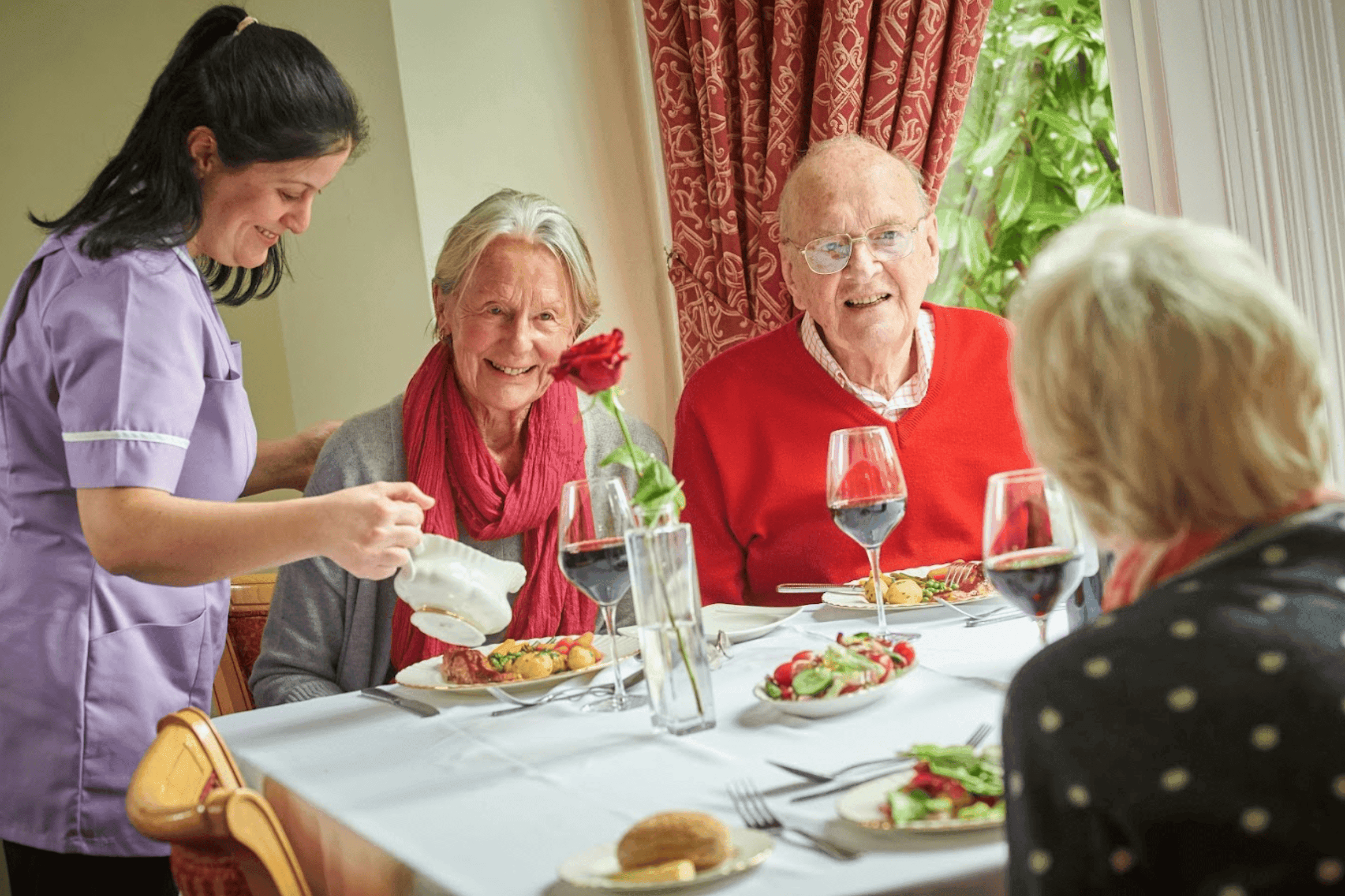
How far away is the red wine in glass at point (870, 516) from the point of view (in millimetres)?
1478

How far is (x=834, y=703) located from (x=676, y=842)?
370 millimetres

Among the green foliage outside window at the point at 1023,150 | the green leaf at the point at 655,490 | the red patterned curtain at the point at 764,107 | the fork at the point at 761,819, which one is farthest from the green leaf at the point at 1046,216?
the fork at the point at 761,819

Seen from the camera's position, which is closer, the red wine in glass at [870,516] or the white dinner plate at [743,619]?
the red wine in glass at [870,516]

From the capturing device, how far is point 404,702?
5.08ft

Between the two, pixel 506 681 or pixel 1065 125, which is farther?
pixel 1065 125

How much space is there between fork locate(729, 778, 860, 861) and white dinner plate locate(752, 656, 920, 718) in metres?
0.16

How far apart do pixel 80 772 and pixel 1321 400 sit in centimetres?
145

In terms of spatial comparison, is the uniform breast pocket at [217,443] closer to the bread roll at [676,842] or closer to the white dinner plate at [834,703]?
the white dinner plate at [834,703]

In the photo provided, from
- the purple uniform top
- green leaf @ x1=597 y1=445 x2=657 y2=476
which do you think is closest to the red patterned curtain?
the purple uniform top

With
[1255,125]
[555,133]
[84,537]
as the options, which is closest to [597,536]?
[84,537]

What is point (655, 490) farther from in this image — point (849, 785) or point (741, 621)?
point (741, 621)

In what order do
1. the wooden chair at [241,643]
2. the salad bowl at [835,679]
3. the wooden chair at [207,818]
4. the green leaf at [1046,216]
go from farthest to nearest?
the green leaf at [1046,216] → the wooden chair at [241,643] → the salad bowl at [835,679] → the wooden chair at [207,818]

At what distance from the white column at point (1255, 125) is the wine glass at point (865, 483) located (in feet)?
3.49

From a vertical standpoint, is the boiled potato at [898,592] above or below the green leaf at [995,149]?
below
